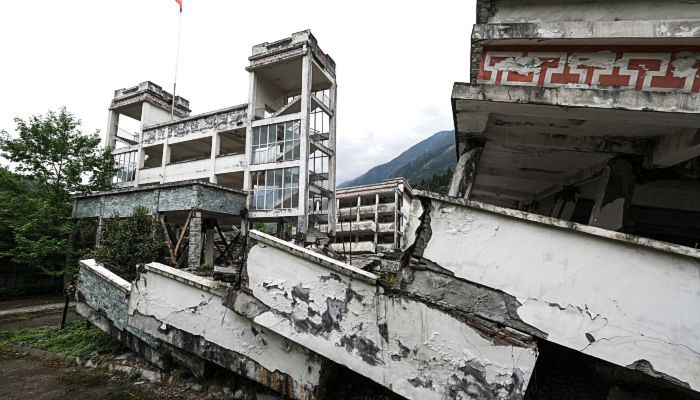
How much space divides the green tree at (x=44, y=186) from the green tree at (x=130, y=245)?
636 cm

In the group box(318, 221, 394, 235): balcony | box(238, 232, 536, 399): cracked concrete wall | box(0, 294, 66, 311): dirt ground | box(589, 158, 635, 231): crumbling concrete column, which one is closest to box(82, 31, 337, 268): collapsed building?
box(0, 294, 66, 311): dirt ground

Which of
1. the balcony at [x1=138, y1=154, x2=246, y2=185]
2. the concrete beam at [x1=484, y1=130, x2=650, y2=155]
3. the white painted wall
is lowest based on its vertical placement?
the concrete beam at [x1=484, y1=130, x2=650, y2=155]

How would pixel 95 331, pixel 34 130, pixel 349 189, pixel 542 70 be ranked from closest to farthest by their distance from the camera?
pixel 542 70
pixel 95 331
pixel 34 130
pixel 349 189

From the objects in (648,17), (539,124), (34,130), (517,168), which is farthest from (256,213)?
(648,17)

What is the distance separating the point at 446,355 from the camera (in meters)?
2.84

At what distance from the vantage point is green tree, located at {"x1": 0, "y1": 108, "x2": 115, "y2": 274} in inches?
511

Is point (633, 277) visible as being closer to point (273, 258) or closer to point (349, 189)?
point (273, 258)

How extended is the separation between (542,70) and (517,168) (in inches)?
105

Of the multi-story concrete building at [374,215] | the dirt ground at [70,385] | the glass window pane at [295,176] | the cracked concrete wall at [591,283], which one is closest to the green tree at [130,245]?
the dirt ground at [70,385]

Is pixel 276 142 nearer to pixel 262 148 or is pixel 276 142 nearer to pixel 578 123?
pixel 262 148

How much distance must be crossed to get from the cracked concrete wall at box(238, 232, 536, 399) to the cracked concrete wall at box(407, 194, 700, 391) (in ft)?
1.31

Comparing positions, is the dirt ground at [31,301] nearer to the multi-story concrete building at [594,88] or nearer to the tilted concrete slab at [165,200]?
the tilted concrete slab at [165,200]

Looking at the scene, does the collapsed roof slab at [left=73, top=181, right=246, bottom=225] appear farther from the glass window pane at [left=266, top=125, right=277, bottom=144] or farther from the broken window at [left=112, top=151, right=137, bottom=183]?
the broken window at [left=112, top=151, right=137, bottom=183]

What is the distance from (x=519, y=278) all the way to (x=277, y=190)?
13955 millimetres
